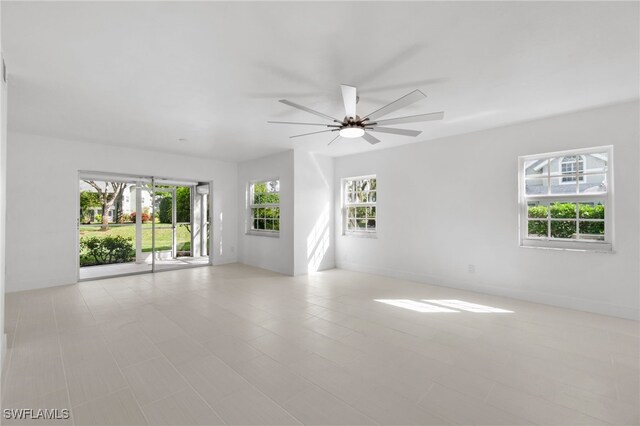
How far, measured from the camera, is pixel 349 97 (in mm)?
2549

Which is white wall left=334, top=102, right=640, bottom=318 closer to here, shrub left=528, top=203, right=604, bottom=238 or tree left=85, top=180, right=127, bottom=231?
shrub left=528, top=203, right=604, bottom=238

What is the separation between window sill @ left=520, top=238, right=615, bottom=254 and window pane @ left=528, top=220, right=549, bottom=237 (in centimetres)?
10

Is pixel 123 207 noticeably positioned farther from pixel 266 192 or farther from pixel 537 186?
pixel 537 186

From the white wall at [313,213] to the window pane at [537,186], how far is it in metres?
3.56

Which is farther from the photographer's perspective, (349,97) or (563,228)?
(563,228)

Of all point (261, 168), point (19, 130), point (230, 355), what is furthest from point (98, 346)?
point (261, 168)

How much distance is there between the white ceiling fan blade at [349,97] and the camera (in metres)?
2.39

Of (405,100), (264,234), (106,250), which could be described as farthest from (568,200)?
(106,250)

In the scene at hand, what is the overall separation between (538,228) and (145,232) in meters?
7.39

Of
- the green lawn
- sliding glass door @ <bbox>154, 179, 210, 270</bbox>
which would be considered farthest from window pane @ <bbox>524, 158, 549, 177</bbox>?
the green lawn

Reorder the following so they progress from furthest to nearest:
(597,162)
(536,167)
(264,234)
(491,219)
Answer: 1. (264,234)
2. (491,219)
3. (536,167)
4. (597,162)

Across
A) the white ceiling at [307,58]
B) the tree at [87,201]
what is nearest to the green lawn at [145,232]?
the tree at [87,201]

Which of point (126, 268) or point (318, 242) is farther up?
point (318, 242)

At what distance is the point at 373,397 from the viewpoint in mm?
1896
